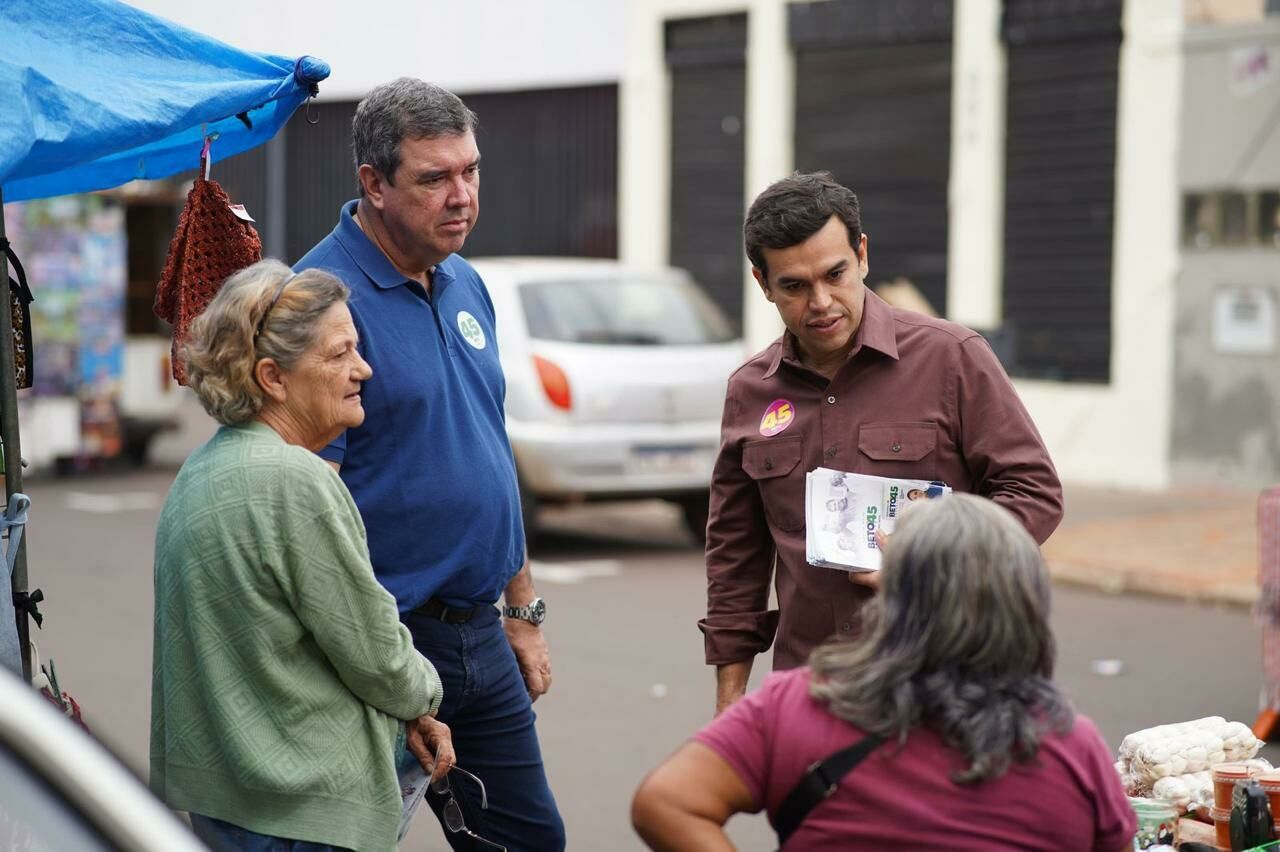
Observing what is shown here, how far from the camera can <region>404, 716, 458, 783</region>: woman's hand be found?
3.45 metres

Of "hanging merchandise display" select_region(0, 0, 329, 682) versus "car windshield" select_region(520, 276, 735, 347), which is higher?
"hanging merchandise display" select_region(0, 0, 329, 682)

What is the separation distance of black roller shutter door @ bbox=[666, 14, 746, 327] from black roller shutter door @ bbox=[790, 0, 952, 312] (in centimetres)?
86

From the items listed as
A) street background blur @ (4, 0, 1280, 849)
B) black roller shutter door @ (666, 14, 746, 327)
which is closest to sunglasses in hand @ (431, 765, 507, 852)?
street background blur @ (4, 0, 1280, 849)

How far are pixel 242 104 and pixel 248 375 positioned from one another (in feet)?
3.42

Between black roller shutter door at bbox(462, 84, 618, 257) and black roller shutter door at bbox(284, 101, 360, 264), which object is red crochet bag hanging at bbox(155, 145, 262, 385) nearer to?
black roller shutter door at bbox(462, 84, 618, 257)

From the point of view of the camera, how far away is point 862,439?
3.55m

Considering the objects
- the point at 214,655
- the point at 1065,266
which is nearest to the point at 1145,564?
the point at 1065,266

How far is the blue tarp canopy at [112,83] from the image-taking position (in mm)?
3619

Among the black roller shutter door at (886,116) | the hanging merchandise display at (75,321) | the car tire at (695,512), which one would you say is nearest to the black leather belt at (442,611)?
the car tire at (695,512)

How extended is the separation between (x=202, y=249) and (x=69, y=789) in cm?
244

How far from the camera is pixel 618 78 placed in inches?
772

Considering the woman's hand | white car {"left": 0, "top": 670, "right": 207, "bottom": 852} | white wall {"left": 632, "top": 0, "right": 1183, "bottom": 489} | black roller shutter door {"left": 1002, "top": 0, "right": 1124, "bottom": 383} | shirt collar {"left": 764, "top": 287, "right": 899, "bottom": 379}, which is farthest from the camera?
black roller shutter door {"left": 1002, "top": 0, "right": 1124, "bottom": 383}

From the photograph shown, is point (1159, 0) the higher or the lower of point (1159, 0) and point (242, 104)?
the higher

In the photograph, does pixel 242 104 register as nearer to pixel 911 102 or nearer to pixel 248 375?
pixel 248 375
